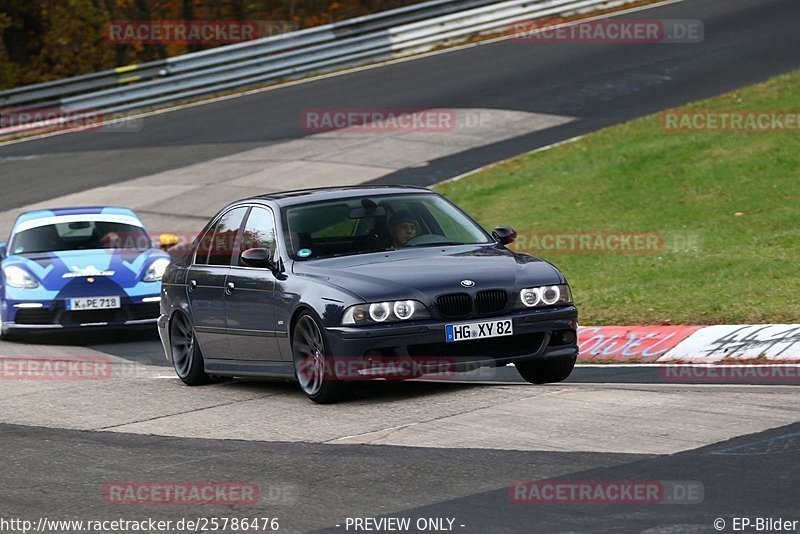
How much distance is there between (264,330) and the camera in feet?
32.8

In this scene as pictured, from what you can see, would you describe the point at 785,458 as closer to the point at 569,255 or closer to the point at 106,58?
the point at 569,255

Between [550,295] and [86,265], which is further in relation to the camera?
[86,265]

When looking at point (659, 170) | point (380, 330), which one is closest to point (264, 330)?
point (380, 330)

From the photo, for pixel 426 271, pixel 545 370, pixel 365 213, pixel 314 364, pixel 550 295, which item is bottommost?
pixel 545 370

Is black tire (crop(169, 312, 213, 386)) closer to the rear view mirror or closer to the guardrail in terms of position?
the rear view mirror

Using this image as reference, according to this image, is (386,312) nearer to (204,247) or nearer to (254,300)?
(254,300)

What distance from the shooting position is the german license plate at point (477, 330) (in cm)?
902

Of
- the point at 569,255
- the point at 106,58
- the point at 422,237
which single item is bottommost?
the point at 569,255

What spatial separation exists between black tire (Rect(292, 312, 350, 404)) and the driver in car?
1.05 meters

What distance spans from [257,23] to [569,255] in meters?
24.4

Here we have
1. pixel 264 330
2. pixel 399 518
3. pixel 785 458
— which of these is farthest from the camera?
pixel 264 330

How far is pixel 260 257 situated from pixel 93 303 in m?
5.09

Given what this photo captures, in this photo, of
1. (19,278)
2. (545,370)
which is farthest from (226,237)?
(19,278)

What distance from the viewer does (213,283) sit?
10.8 m
